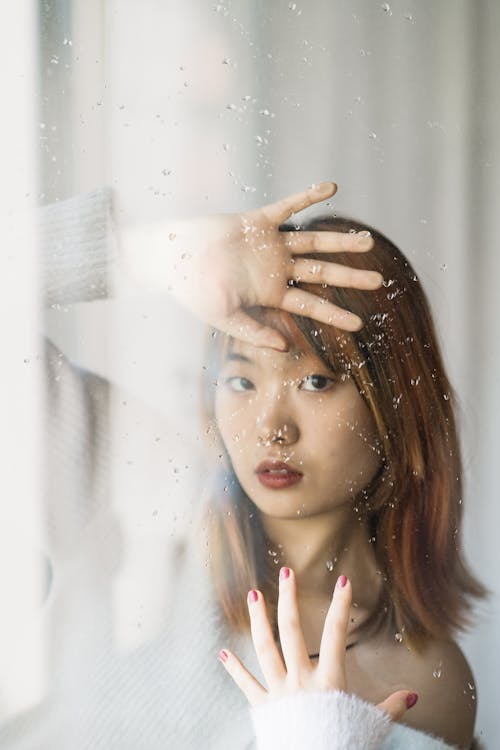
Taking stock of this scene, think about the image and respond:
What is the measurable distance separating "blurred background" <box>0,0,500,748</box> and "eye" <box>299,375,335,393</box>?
0.26ft

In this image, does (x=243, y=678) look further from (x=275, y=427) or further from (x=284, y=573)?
(x=275, y=427)

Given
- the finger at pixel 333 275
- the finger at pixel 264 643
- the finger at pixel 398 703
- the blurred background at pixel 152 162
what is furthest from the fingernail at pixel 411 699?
the finger at pixel 333 275

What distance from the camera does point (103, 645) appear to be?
2.19 feet

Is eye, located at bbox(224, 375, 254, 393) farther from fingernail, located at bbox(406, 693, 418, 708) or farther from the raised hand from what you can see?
fingernail, located at bbox(406, 693, 418, 708)

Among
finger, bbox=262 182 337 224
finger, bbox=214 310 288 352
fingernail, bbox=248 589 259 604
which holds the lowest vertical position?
fingernail, bbox=248 589 259 604

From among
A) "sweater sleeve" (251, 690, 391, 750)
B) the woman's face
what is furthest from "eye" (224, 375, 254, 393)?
"sweater sleeve" (251, 690, 391, 750)

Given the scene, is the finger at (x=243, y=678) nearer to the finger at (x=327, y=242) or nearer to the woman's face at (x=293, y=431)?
the woman's face at (x=293, y=431)

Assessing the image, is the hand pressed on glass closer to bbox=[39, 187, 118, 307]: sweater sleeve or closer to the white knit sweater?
the white knit sweater

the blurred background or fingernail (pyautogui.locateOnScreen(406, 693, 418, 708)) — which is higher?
the blurred background

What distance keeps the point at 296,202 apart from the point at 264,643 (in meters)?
0.32

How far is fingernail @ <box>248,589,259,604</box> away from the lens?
2.25 ft

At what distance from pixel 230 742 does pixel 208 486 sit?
0.19m

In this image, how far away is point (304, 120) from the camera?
693mm

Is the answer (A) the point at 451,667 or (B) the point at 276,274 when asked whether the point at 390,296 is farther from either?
(A) the point at 451,667
